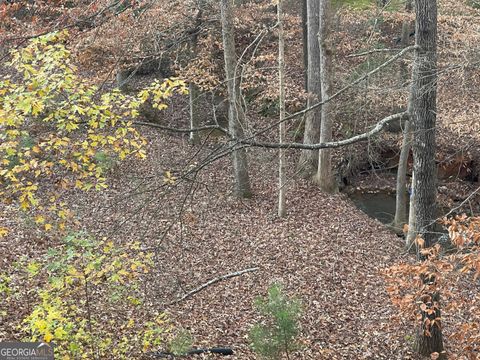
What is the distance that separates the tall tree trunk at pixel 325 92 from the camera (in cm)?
1420

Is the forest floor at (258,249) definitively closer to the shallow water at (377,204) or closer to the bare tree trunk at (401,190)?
the bare tree trunk at (401,190)

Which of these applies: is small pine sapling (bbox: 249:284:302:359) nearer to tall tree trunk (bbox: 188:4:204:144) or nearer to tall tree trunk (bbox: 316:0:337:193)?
tall tree trunk (bbox: 316:0:337:193)

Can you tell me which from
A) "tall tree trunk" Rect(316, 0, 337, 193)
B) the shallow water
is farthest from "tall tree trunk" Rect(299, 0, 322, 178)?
the shallow water

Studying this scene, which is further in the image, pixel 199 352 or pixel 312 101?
pixel 312 101

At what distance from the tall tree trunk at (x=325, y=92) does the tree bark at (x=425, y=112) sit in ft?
21.8

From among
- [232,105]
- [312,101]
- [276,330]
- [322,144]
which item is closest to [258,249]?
[232,105]

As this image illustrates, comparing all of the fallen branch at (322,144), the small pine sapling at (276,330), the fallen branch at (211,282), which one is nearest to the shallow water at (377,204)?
the fallen branch at (211,282)

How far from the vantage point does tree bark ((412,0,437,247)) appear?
269 inches

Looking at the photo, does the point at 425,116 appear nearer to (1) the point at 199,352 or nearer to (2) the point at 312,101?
(1) the point at 199,352

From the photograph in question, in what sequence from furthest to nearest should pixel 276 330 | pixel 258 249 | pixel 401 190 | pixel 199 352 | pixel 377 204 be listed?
pixel 377 204
pixel 401 190
pixel 258 249
pixel 199 352
pixel 276 330

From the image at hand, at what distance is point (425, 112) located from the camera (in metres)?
7.00

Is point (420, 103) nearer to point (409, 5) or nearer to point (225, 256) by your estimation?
point (225, 256)

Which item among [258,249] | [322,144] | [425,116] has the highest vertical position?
[425,116]

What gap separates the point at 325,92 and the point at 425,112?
7.80m
